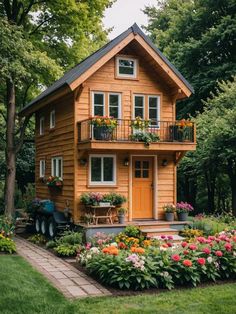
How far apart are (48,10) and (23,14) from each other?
1270 mm

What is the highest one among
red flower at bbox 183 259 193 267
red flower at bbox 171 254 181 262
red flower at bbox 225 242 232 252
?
red flower at bbox 225 242 232 252

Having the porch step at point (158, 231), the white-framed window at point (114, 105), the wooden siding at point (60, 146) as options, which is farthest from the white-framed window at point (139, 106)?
the porch step at point (158, 231)

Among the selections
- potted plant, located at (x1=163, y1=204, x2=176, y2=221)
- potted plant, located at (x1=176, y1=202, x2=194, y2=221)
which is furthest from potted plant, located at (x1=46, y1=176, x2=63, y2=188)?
potted plant, located at (x1=176, y1=202, x2=194, y2=221)

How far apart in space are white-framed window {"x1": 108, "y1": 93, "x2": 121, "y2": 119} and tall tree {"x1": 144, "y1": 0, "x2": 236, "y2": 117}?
12268mm

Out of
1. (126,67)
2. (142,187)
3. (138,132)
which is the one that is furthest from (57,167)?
(126,67)

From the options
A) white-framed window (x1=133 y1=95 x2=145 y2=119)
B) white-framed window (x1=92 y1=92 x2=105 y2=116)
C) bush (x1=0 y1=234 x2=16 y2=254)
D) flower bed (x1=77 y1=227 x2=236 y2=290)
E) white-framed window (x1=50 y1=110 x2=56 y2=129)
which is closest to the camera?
flower bed (x1=77 y1=227 x2=236 y2=290)

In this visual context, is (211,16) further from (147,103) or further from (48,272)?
(48,272)

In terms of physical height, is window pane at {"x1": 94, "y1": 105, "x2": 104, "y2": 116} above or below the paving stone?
above

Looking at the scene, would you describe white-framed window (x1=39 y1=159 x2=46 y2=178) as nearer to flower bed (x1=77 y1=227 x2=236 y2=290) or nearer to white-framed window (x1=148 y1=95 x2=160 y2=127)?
white-framed window (x1=148 y1=95 x2=160 y2=127)

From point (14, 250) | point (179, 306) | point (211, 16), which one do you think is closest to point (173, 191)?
point (14, 250)

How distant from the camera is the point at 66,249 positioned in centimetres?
1395

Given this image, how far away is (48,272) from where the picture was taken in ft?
37.8

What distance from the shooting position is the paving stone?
9.43 metres

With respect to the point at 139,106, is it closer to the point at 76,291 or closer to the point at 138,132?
the point at 138,132
